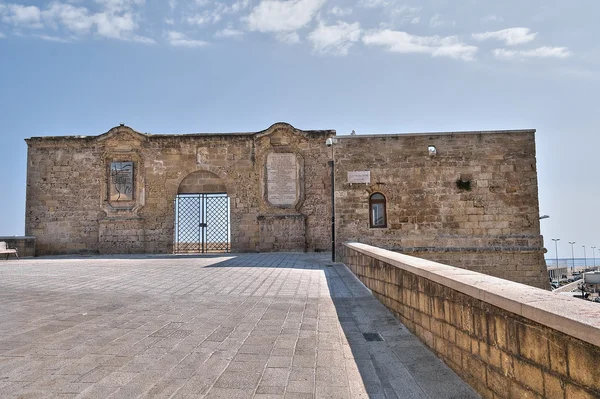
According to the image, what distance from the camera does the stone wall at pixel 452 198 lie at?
15.1 meters

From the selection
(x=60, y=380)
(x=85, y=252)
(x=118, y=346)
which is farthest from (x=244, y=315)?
(x=85, y=252)

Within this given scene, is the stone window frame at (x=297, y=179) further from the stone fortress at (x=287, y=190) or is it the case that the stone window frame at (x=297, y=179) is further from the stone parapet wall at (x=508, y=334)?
the stone parapet wall at (x=508, y=334)

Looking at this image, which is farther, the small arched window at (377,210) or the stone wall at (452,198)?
the small arched window at (377,210)

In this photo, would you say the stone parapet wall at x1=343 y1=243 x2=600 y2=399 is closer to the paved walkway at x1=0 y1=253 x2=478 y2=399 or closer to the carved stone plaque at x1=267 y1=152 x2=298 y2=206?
the paved walkway at x1=0 y1=253 x2=478 y2=399

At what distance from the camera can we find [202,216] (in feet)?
57.4

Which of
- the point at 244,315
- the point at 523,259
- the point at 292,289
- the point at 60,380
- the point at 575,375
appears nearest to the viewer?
the point at 575,375

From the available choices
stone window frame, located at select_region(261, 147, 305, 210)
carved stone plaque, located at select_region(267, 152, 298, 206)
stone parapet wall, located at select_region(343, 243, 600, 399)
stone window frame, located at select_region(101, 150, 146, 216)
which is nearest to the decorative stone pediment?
stone window frame, located at select_region(101, 150, 146, 216)

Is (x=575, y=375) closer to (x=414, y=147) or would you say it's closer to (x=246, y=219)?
(x=414, y=147)

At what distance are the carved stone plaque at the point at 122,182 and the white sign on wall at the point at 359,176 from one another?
8.82 metres

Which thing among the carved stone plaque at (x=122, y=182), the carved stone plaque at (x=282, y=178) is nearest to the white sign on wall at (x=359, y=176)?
the carved stone plaque at (x=282, y=178)

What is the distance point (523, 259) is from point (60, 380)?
15.2 m

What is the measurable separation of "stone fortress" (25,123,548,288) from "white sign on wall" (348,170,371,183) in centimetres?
4

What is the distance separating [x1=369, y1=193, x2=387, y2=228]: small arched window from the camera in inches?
615

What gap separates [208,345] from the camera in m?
4.28
